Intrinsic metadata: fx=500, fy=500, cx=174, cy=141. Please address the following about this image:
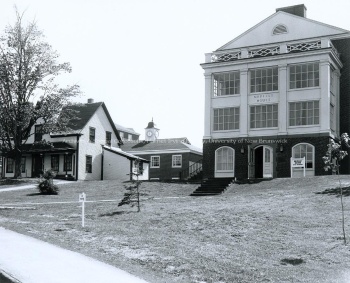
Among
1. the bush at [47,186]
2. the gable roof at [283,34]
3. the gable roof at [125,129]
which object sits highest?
the gable roof at [283,34]

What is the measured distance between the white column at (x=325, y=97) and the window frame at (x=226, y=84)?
5.58m

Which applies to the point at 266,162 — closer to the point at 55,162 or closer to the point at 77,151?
the point at 77,151

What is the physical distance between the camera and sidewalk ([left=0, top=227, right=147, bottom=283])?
8.51 meters

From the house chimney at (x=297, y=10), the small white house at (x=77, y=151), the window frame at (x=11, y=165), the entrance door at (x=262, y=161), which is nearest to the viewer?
the entrance door at (x=262, y=161)

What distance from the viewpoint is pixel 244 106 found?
110ft

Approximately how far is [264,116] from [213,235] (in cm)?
2054

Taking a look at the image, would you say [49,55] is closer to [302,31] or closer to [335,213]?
[302,31]

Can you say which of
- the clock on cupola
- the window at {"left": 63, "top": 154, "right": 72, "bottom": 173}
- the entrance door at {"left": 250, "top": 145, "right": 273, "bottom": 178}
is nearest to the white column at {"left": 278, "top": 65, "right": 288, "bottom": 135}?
the entrance door at {"left": 250, "top": 145, "right": 273, "bottom": 178}

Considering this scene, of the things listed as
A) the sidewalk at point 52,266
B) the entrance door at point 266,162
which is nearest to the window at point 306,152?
the entrance door at point 266,162

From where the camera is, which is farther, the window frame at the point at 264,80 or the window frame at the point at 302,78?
the window frame at the point at 264,80

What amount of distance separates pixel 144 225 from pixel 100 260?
471 cm

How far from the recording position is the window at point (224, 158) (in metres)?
33.4

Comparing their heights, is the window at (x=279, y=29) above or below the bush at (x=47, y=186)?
above

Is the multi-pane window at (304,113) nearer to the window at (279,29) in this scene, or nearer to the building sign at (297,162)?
the building sign at (297,162)
